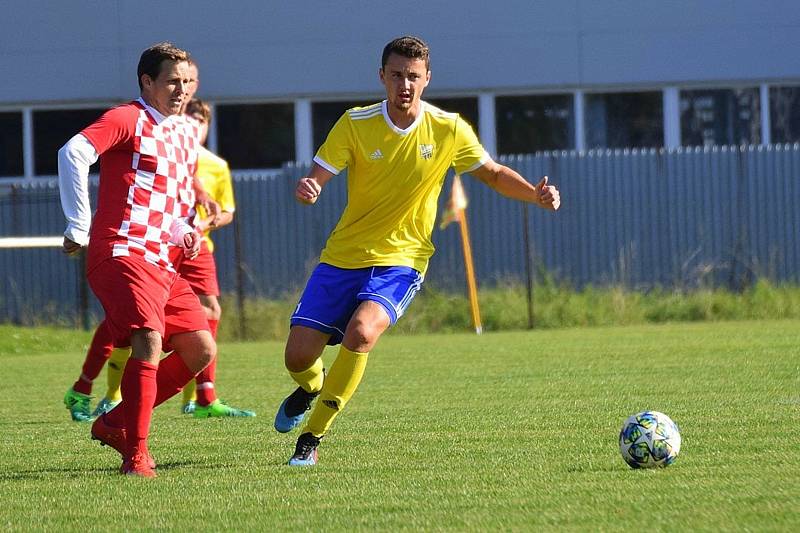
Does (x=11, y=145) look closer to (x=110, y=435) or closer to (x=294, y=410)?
(x=294, y=410)

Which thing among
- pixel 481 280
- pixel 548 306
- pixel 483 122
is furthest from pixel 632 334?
pixel 483 122

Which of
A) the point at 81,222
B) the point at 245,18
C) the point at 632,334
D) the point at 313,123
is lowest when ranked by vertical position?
the point at 632,334

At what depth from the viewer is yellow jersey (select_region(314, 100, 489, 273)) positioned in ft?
22.5

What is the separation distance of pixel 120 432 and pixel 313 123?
1569 cm

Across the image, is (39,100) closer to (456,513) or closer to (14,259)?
(14,259)

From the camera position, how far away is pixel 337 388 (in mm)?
6656

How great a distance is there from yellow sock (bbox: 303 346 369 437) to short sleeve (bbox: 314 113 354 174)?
35.6 inches

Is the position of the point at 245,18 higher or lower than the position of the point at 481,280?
higher

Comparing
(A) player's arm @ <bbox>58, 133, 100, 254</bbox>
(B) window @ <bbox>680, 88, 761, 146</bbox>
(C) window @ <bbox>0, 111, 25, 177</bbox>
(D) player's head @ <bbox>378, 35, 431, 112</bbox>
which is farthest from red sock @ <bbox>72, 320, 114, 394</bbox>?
(B) window @ <bbox>680, 88, 761, 146</bbox>

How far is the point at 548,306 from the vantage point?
19.0 meters

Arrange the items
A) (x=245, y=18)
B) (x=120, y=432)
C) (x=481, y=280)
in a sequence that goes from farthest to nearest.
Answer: (x=245, y=18) < (x=481, y=280) < (x=120, y=432)

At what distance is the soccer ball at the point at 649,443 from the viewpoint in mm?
6008

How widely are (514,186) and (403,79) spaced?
86cm

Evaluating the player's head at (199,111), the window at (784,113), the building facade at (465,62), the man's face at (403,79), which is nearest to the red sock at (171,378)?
the man's face at (403,79)
